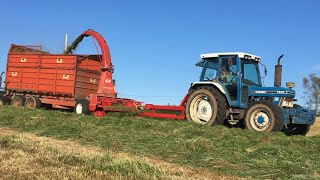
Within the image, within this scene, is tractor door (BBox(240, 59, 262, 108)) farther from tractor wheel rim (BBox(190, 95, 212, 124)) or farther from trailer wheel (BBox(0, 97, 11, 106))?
trailer wheel (BBox(0, 97, 11, 106))

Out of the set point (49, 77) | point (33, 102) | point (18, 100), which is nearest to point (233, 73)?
point (49, 77)

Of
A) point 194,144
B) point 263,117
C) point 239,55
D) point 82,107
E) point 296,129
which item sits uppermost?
point 239,55

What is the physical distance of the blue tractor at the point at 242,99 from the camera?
10.6 m

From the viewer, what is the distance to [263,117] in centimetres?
1052

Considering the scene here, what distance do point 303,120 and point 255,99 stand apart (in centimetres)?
136

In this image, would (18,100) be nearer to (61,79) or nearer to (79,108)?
(61,79)

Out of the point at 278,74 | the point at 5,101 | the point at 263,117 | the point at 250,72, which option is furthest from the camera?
the point at 5,101

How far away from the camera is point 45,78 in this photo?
18.2 meters

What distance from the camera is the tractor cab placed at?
11.3m

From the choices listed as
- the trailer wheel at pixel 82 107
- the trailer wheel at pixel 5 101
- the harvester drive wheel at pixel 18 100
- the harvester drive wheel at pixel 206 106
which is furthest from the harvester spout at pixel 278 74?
the trailer wheel at pixel 5 101

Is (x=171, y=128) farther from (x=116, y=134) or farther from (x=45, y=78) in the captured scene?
(x=45, y=78)

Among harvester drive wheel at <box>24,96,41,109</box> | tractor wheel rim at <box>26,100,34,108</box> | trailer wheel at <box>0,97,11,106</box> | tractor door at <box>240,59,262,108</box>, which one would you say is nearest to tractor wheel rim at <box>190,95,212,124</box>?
tractor door at <box>240,59,262,108</box>

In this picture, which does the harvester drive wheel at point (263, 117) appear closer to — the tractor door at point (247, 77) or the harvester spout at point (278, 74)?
the tractor door at point (247, 77)

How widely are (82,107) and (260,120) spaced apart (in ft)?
25.1
